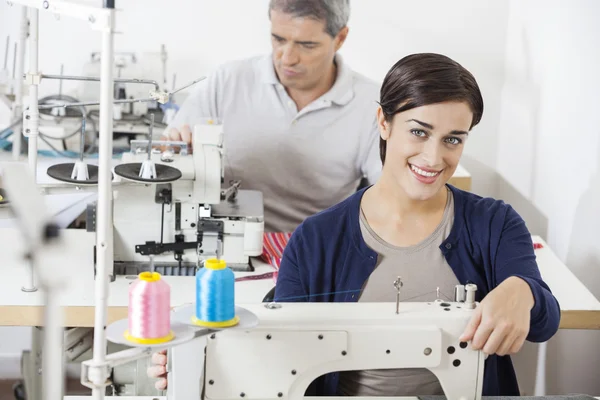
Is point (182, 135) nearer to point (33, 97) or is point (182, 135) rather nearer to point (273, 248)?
point (273, 248)

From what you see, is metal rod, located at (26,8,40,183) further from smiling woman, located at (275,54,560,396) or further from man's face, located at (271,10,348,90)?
man's face, located at (271,10,348,90)

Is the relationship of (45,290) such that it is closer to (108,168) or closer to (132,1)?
(108,168)

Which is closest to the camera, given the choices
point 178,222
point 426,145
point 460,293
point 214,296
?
point 214,296

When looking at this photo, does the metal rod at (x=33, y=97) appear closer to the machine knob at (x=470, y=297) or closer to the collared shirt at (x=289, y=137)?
the collared shirt at (x=289, y=137)

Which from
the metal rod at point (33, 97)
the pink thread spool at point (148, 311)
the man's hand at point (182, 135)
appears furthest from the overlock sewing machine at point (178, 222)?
the pink thread spool at point (148, 311)

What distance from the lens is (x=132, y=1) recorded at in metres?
4.50

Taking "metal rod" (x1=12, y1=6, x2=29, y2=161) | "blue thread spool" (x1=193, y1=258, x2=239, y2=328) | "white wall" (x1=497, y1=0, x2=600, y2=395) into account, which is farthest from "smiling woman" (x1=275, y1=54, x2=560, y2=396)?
"metal rod" (x1=12, y1=6, x2=29, y2=161)

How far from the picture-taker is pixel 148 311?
135cm

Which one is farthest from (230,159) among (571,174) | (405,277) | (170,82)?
(405,277)

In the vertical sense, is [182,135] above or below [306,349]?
above

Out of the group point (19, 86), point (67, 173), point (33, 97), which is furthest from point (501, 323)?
point (19, 86)

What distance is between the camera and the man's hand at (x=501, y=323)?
5.33ft

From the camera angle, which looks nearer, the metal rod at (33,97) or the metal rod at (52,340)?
the metal rod at (52,340)

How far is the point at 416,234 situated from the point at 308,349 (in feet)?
1.60
